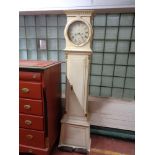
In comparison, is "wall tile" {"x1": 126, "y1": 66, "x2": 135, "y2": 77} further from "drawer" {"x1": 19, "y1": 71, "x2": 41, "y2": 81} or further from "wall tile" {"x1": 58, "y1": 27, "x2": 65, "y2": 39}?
"drawer" {"x1": 19, "y1": 71, "x2": 41, "y2": 81}

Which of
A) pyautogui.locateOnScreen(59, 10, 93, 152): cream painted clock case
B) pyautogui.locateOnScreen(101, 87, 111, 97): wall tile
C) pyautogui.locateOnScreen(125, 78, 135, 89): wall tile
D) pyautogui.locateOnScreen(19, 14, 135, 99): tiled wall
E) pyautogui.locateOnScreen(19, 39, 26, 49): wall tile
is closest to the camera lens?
pyautogui.locateOnScreen(59, 10, 93, 152): cream painted clock case

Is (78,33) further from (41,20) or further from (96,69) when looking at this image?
(41,20)

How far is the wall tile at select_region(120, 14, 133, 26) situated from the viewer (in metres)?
1.84

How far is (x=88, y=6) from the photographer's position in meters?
1.65

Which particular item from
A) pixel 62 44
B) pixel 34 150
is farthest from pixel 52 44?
pixel 34 150

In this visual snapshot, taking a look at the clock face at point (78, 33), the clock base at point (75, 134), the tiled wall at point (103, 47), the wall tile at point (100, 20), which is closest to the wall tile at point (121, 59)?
the tiled wall at point (103, 47)

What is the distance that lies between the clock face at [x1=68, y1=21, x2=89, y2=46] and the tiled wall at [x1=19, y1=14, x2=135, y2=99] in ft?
1.52

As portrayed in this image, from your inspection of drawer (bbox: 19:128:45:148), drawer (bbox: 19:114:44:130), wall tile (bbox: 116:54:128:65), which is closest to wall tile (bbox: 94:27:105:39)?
wall tile (bbox: 116:54:128:65)

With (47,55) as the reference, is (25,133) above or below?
below
